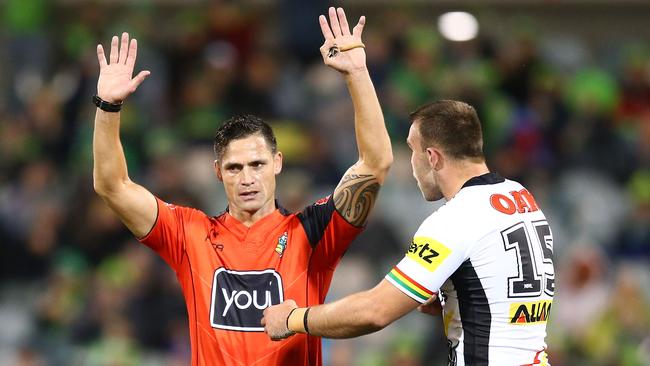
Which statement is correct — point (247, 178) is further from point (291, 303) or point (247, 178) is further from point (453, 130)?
point (453, 130)

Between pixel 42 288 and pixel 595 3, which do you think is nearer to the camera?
pixel 42 288

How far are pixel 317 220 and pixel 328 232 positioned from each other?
0.34 feet

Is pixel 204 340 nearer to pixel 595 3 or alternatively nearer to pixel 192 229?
pixel 192 229

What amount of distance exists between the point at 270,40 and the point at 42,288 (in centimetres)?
478

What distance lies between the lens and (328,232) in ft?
17.9

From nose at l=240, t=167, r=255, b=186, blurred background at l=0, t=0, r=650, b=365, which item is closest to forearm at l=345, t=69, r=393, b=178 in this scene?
nose at l=240, t=167, r=255, b=186

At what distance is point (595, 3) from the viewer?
15.2 meters

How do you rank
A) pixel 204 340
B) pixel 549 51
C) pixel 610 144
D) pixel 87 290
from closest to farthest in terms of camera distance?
pixel 204 340, pixel 87 290, pixel 610 144, pixel 549 51

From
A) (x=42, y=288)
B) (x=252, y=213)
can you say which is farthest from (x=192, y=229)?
(x=42, y=288)

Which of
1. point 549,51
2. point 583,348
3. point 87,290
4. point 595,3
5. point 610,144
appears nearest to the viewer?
point 583,348

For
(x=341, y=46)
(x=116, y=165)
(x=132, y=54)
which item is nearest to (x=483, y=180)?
(x=341, y=46)

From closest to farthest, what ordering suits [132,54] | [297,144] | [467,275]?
1. [467,275]
2. [132,54]
3. [297,144]

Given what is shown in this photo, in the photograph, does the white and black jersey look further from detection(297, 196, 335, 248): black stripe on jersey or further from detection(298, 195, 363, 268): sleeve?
detection(297, 196, 335, 248): black stripe on jersey

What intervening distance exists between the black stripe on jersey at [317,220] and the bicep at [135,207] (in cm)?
75
